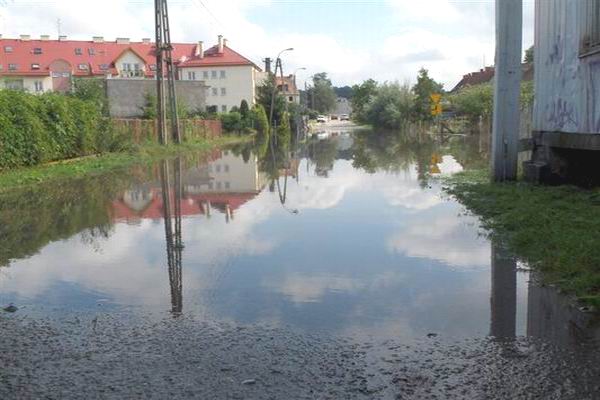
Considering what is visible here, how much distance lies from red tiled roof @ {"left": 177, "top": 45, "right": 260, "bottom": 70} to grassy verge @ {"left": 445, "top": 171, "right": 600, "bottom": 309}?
3105 inches

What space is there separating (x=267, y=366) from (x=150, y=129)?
3306 centimetres

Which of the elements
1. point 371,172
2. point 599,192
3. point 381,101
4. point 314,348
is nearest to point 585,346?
point 314,348

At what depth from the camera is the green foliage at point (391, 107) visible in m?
73.1

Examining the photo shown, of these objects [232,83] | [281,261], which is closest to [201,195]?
[281,261]

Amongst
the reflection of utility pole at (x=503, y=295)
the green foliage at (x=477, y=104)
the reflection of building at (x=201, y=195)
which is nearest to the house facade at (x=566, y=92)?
the reflection of utility pole at (x=503, y=295)

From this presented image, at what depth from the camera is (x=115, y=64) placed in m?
88.6

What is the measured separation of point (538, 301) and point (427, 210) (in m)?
6.32

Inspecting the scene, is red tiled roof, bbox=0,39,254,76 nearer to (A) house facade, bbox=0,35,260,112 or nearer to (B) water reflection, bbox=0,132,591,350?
(A) house facade, bbox=0,35,260,112

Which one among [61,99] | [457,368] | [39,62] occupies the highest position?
[39,62]

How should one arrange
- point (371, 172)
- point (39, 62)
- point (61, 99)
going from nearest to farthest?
A: point (371, 172) → point (61, 99) → point (39, 62)

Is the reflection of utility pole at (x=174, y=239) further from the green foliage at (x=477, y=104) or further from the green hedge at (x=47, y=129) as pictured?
the green foliage at (x=477, y=104)

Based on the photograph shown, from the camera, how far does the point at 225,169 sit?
24.1 metres

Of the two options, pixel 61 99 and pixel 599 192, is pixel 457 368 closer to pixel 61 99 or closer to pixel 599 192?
pixel 599 192

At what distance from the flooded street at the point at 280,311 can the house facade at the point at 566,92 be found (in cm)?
259
